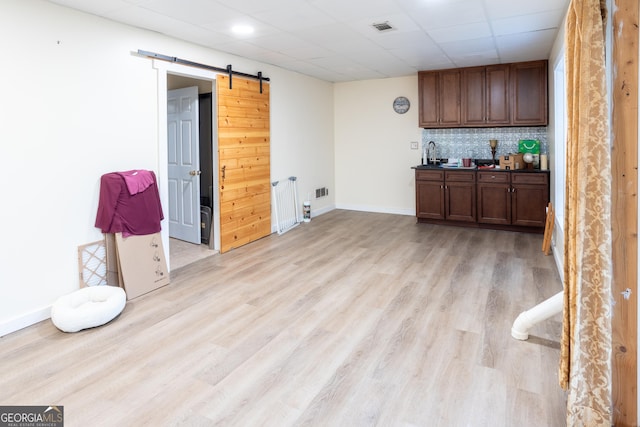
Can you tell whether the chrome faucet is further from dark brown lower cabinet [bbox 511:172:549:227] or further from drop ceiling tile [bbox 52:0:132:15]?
drop ceiling tile [bbox 52:0:132:15]

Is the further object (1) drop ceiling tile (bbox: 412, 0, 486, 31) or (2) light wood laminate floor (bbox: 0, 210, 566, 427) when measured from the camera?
(1) drop ceiling tile (bbox: 412, 0, 486, 31)

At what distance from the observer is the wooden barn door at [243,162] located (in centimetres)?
497

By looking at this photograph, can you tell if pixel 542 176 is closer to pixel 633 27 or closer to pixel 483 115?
pixel 483 115

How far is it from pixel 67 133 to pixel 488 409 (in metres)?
3.53

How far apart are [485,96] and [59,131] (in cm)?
556

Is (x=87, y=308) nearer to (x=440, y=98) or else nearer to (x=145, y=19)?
(x=145, y=19)

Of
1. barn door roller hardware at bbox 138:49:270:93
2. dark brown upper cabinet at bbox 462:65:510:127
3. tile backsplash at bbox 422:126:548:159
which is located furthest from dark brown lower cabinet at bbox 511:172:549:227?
barn door roller hardware at bbox 138:49:270:93

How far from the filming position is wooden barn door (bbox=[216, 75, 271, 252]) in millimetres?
4969

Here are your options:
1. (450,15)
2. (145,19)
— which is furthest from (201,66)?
(450,15)

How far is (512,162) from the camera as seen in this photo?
5941 mm

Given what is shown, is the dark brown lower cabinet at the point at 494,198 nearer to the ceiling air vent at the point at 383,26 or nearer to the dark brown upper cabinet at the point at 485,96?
the dark brown upper cabinet at the point at 485,96

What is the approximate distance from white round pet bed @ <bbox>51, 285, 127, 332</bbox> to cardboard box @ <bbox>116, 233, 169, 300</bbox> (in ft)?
0.84

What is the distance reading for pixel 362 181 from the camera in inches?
308

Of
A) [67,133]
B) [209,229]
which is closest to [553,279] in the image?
[209,229]
